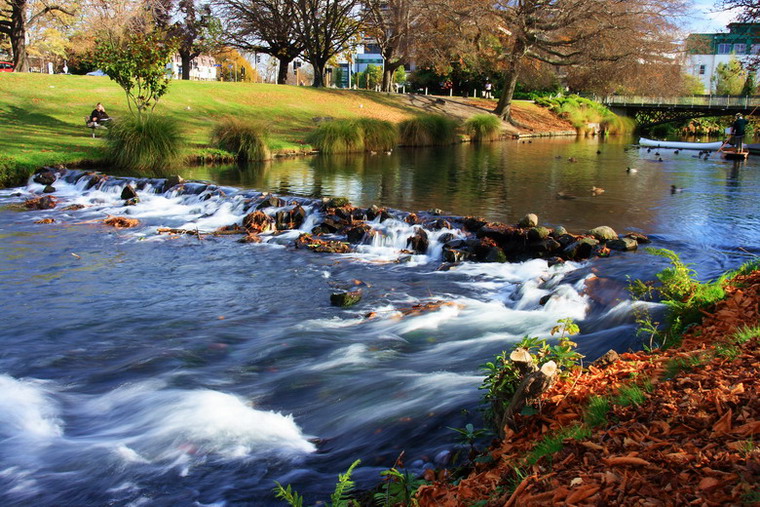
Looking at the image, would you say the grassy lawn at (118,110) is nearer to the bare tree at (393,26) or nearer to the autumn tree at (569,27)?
the bare tree at (393,26)

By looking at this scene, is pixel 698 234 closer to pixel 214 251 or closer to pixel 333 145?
pixel 214 251

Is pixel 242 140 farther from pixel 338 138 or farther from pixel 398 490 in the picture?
pixel 398 490

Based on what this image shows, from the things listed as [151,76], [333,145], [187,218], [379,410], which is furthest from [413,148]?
[379,410]

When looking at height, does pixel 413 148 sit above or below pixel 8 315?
above

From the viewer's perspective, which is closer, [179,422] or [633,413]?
[633,413]

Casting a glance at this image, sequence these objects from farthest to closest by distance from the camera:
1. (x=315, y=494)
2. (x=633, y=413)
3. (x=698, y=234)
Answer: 1. (x=698, y=234)
2. (x=315, y=494)
3. (x=633, y=413)

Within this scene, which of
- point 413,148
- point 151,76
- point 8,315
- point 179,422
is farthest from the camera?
point 413,148

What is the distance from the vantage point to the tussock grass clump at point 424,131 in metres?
34.3

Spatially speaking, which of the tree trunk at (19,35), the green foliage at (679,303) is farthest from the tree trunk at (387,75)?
the green foliage at (679,303)

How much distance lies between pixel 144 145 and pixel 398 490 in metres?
21.0

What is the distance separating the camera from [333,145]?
29.7 meters

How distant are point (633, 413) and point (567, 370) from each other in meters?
0.88

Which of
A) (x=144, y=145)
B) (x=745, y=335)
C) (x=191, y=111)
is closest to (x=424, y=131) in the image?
(x=191, y=111)

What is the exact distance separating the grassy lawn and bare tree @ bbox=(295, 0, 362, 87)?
183 inches
